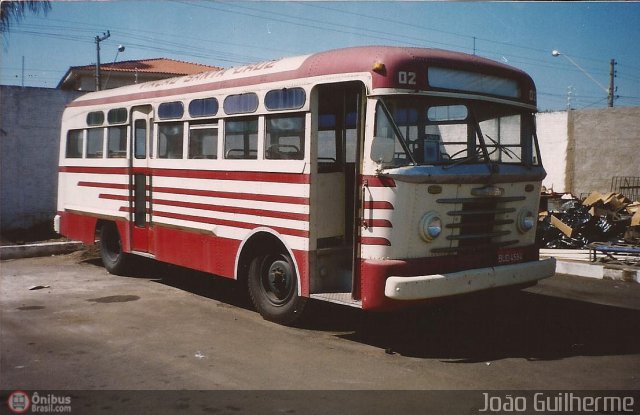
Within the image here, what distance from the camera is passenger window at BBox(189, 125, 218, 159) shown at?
7512 millimetres

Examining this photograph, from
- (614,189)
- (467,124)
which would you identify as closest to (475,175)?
(467,124)

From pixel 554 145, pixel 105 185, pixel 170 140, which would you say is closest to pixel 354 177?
pixel 170 140

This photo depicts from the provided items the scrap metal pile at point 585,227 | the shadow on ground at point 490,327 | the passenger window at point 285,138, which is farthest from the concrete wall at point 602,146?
the passenger window at point 285,138

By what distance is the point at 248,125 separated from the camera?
701cm

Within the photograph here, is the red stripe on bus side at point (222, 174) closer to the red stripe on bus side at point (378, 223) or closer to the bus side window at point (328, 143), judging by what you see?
the bus side window at point (328, 143)

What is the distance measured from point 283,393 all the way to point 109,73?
35.6m

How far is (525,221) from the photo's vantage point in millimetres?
6527

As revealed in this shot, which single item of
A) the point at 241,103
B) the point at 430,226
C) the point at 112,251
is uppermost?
the point at 241,103

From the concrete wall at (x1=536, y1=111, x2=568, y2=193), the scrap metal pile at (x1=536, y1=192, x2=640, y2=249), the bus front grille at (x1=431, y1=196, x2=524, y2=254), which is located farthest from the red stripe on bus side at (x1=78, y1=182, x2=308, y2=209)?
the concrete wall at (x1=536, y1=111, x2=568, y2=193)

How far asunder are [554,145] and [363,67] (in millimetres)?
15393

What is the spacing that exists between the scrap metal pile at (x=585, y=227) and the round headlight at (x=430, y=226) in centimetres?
740

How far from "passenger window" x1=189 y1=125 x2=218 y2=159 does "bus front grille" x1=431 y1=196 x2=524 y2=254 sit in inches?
127

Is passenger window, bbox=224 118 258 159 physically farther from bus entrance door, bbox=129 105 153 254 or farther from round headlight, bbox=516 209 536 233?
round headlight, bbox=516 209 536 233

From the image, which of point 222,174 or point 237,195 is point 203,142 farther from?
point 237,195
